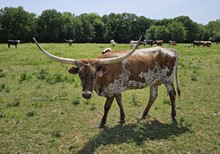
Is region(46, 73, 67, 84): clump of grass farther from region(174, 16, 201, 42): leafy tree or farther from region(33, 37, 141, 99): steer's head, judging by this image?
region(174, 16, 201, 42): leafy tree

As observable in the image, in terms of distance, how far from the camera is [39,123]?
799 cm

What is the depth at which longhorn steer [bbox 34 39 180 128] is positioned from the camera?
21.3 feet

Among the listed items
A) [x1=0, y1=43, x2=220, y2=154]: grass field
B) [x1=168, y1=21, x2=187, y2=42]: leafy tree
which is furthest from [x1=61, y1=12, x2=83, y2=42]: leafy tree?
[x1=0, y1=43, x2=220, y2=154]: grass field

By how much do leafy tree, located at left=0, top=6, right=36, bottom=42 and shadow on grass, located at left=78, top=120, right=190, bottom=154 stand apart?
70.0 meters

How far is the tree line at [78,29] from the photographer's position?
7800 centimetres

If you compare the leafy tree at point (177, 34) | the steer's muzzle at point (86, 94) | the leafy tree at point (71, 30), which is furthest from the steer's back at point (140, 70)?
the leafy tree at point (177, 34)

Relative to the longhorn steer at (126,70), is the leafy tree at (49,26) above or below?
above

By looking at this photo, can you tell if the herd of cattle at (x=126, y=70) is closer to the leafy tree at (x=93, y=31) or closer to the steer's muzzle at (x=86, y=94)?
the steer's muzzle at (x=86, y=94)

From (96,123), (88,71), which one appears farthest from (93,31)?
(88,71)

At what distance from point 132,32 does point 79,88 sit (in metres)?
92.9

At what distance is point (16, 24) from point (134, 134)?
79036mm

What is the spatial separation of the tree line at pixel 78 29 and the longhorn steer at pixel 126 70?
69.1 meters

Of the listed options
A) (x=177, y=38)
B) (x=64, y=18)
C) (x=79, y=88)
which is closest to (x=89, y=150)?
(x=79, y=88)

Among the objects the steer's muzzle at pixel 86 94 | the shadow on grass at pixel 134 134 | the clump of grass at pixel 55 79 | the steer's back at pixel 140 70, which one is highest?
the steer's back at pixel 140 70
